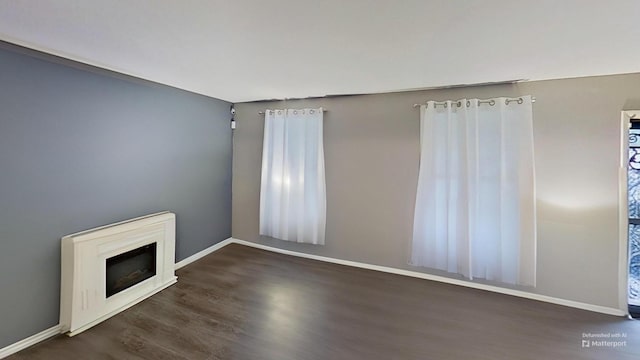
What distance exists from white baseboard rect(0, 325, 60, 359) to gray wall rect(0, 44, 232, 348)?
1.5 inches

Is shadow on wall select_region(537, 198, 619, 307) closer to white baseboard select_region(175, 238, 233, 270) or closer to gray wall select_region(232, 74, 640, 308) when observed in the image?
gray wall select_region(232, 74, 640, 308)

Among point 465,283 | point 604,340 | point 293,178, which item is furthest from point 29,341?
point 604,340

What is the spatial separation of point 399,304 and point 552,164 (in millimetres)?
2054

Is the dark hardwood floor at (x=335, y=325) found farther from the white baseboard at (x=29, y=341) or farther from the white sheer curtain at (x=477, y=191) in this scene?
the white sheer curtain at (x=477, y=191)

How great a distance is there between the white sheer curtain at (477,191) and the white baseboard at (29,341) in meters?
3.42

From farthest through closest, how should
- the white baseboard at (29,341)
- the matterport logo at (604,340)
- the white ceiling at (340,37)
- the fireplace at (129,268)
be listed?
1. the fireplace at (129,268)
2. the matterport logo at (604,340)
3. the white baseboard at (29,341)
4. the white ceiling at (340,37)

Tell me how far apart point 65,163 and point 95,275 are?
3.19 ft

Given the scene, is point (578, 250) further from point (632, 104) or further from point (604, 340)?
point (632, 104)

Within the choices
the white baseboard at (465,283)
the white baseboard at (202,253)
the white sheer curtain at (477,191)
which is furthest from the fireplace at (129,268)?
the white sheer curtain at (477,191)

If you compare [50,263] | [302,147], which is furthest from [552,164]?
[50,263]

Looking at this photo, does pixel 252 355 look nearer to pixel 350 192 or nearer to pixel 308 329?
pixel 308 329

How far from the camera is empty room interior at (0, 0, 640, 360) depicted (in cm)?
172

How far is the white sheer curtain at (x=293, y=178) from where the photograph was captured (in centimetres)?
364

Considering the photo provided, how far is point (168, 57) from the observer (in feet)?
7.14
